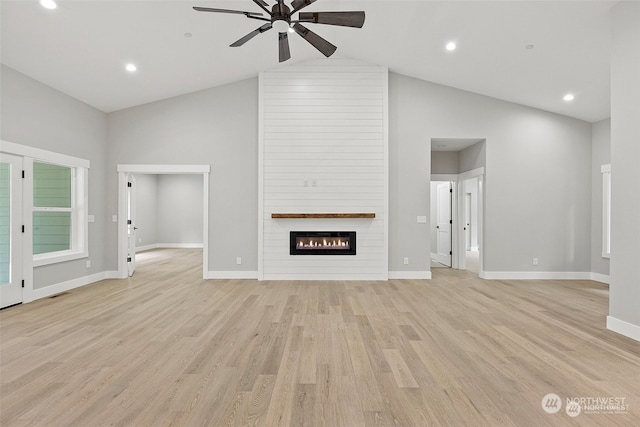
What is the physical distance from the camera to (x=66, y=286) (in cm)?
488

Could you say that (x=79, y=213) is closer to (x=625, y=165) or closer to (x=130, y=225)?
(x=130, y=225)

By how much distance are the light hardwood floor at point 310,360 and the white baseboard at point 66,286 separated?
0.20m

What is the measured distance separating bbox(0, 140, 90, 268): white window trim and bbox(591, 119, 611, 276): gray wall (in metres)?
8.97

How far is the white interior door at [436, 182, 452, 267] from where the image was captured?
7195mm

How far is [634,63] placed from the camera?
299 centimetres

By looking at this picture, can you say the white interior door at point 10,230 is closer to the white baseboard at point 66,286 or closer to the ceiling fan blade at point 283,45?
the white baseboard at point 66,286

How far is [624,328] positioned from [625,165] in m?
1.60

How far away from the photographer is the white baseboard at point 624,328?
9.68ft

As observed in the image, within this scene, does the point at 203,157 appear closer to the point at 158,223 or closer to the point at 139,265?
the point at 139,265

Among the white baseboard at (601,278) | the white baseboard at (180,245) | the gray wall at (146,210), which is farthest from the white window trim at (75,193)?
the white baseboard at (601,278)

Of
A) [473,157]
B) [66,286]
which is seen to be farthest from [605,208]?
[66,286]

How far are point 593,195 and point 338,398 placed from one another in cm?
633

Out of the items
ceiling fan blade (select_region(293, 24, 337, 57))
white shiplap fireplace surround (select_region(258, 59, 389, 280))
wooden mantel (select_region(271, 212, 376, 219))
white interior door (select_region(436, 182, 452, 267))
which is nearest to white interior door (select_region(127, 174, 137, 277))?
white shiplap fireplace surround (select_region(258, 59, 389, 280))

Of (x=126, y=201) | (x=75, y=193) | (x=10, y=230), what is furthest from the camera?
(x=126, y=201)
